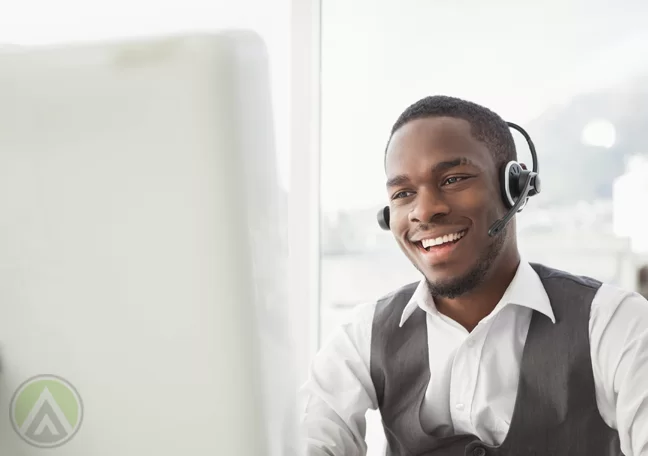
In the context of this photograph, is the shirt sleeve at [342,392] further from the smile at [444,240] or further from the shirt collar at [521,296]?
the smile at [444,240]

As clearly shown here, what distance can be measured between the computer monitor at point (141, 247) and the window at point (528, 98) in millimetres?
1512

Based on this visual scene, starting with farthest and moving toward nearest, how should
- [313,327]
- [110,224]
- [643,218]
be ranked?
[313,327], [643,218], [110,224]

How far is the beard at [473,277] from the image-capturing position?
952mm

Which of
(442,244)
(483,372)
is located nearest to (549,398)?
(483,372)

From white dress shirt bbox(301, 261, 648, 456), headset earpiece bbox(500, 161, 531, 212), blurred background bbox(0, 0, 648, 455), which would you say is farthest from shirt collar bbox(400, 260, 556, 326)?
blurred background bbox(0, 0, 648, 455)

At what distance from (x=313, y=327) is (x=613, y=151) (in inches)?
41.4

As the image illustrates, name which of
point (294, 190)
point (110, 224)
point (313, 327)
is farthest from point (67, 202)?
point (313, 327)

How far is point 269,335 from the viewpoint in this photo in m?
0.39

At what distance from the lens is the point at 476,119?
3.18ft

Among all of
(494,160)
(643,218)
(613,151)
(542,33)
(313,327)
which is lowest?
(313,327)

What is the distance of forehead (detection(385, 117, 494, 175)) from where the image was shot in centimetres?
92

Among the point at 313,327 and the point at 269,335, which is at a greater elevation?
the point at 269,335

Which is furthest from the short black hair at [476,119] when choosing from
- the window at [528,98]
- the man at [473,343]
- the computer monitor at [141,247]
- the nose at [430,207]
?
the window at [528,98]

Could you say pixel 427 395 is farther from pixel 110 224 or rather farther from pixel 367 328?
pixel 110 224
